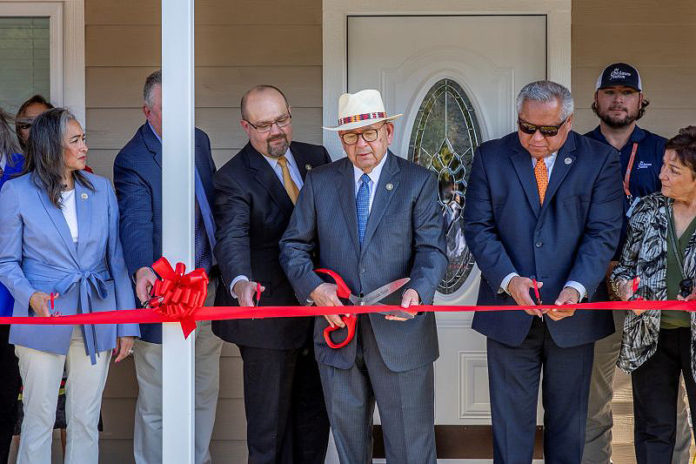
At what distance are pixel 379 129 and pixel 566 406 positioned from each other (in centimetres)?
133

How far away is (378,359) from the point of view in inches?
149

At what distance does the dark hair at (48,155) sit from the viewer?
3.90 meters

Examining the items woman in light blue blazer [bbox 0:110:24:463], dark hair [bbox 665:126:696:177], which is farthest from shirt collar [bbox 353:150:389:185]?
woman in light blue blazer [bbox 0:110:24:463]

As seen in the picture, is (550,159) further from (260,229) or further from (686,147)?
(260,229)

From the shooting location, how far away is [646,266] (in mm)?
3967

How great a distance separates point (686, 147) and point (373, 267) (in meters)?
1.32

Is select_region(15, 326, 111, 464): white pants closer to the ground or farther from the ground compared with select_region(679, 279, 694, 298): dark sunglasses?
closer to the ground

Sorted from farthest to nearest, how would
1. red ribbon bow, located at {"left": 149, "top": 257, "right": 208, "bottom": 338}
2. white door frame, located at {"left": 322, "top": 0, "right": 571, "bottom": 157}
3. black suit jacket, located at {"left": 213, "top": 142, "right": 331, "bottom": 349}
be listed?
white door frame, located at {"left": 322, "top": 0, "right": 571, "bottom": 157}, black suit jacket, located at {"left": 213, "top": 142, "right": 331, "bottom": 349}, red ribbon bow, located at {"left": 149, "top": 257, "right": 208, "bottom": 338}

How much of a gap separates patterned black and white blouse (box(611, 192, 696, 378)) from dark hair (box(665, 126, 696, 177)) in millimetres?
201

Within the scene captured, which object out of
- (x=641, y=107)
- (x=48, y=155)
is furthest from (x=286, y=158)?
(x=641, y=107)

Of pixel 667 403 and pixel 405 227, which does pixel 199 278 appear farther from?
pixel 667 403

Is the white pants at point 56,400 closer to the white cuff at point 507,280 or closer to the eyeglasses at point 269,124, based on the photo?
the eyeglasses at point 269,124

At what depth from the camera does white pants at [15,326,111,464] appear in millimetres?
3881

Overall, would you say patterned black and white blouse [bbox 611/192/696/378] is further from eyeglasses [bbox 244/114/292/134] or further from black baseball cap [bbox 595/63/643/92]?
eyeglasses [bbox 244/114/292/134]
